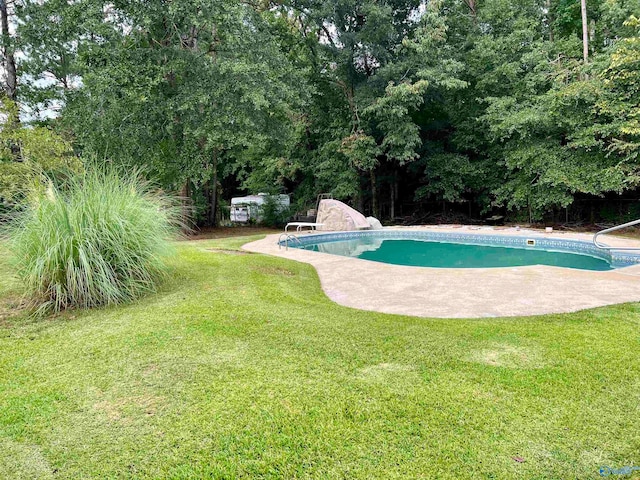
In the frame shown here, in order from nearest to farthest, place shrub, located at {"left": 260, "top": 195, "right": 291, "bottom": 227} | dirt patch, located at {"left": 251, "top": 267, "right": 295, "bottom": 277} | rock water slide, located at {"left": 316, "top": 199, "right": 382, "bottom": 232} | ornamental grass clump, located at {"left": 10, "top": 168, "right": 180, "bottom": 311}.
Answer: ornamental grass clump, located at {"left": 10, "top": 168, "right": 180, "bottom": 311}
dirt patch, located at {"left": 251, "top": 267, "right": 295, "bottom": 277}
rock water slide, located at {"left": 316, "top": 199, "right": 382, "bottom": 232}
shrub, located at {"left": 260, "top": 195, "right": 291, "bottom": 227}

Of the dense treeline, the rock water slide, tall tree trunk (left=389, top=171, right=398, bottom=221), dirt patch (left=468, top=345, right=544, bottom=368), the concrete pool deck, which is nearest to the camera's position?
dirt patch (left=468, top=345, right=544, bottom=368)

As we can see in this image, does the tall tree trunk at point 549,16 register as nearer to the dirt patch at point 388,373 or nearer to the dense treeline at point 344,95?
the dense treeline at point 344,95

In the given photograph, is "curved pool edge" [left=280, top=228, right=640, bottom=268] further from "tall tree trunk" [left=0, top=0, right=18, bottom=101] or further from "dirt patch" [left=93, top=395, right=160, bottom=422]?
"tall tree trunk" [left=0, top=0, right=18, bottom=101]

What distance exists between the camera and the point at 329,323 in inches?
129

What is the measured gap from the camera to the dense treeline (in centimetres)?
941

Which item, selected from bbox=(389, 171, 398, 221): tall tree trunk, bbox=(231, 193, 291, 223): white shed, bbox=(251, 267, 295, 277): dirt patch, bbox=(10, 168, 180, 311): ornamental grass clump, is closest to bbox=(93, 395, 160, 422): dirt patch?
bbox=(10, 168, 180, 311): ornamental grass clump

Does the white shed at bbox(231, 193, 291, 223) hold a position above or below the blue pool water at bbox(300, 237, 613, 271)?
above

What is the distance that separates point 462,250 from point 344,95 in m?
8.25

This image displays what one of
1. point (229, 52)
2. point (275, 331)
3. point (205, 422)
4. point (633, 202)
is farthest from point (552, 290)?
point (633, 202)

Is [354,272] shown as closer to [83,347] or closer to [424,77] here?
[83,347]

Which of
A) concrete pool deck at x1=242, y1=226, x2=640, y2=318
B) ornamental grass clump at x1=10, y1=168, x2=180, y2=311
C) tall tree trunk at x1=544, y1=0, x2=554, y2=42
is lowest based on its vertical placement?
concrete pool deck at x1=242, y1=226, x2=640, y2=318

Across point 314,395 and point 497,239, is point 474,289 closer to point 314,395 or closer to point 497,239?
point 314,395

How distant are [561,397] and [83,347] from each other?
2.93m

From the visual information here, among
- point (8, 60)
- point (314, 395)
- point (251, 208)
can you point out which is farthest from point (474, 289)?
point (8, 60)
